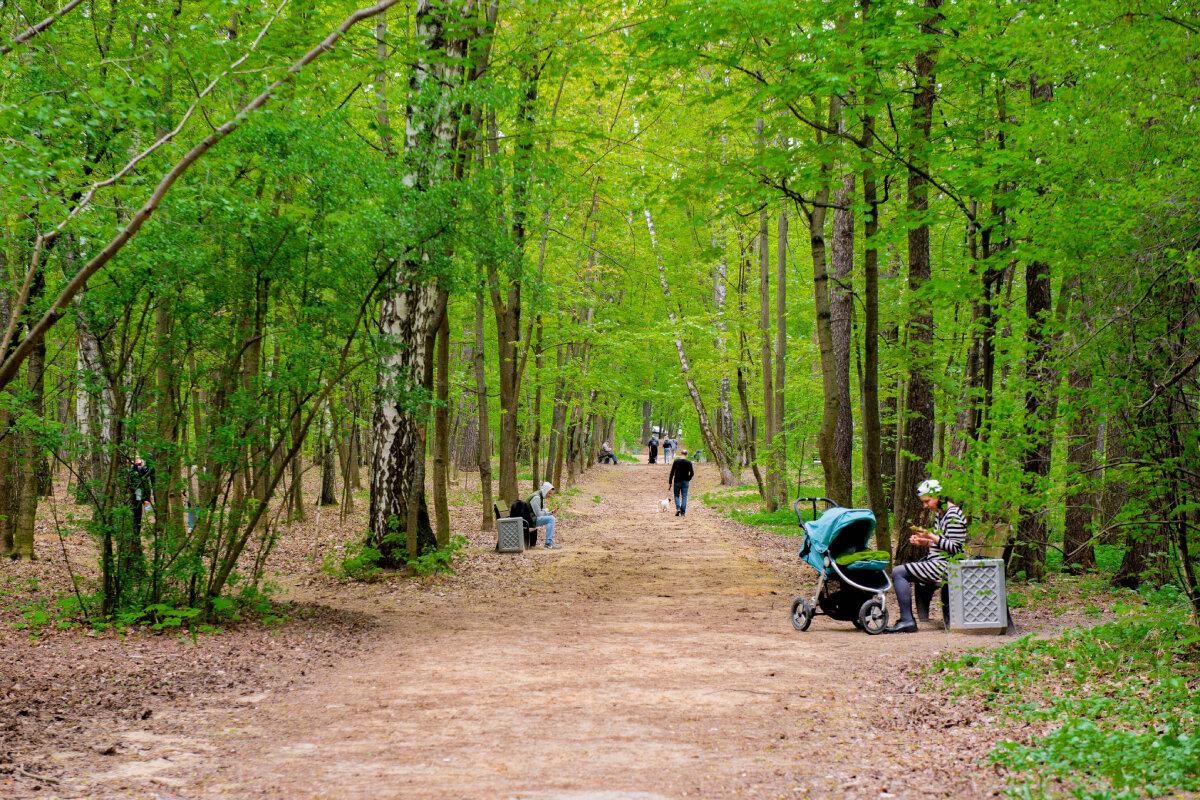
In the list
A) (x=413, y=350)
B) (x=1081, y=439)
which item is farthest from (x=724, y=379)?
(x=1081, y=439)

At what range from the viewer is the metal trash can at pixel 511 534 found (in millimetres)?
14617

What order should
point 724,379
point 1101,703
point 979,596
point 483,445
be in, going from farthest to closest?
point 724,379 → point 483,445 → point 979,596 → point 1101,703

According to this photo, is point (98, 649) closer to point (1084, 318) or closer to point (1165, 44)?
point (1084, 318)

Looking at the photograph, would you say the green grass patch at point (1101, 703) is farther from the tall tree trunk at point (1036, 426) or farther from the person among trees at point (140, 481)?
the person among trees at point (140, 481)

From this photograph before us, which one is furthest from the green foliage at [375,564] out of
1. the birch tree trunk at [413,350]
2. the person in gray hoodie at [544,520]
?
the person in gray hoodie at [544,520]

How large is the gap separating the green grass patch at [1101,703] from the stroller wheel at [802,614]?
79.7 inches

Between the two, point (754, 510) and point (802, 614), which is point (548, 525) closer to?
point (802, 614)

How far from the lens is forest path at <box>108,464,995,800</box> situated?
4137 mm

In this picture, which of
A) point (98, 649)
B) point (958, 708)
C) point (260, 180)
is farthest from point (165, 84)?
point (958, 708)

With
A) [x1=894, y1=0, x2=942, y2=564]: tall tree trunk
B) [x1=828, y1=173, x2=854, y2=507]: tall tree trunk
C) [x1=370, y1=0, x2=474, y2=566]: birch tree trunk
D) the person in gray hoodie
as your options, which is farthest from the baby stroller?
the person in gray hoodie

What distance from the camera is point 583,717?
5.35 meters

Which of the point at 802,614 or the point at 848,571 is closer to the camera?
the point at 848,571

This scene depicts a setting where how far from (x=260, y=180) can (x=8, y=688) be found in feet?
14.7

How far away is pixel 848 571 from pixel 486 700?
4297 millimetres
